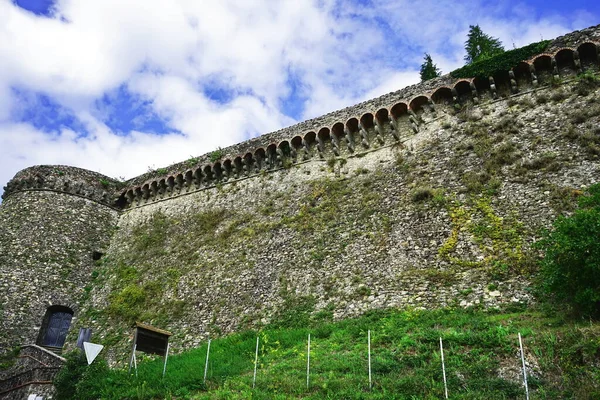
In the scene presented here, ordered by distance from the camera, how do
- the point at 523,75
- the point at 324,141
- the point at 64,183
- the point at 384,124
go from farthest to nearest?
the point at 64,183 < the point at 324,141 < the point at 384,124 < the point at 523,75

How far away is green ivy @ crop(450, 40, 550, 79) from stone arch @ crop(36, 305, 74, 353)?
65.4 feet

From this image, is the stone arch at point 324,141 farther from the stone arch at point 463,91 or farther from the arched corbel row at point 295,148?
the stone arch at point 463,91

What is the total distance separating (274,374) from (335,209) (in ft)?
27.7

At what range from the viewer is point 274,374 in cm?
1074

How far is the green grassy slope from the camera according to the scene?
842 cm

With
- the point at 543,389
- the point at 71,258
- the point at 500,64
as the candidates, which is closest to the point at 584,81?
the point at 500,64

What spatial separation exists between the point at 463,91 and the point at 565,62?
3.57m

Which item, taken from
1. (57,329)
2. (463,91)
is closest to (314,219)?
(463,91)

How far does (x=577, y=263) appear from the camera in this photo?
379 inches

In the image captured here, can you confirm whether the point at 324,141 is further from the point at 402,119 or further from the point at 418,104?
the point at 418,104

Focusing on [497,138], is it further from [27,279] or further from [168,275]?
[27,279]

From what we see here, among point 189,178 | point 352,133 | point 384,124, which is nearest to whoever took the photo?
point 384,124

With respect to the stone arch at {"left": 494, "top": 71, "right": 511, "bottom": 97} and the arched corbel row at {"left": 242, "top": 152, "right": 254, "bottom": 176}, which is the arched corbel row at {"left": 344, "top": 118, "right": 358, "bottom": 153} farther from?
the stone arch at {"left": 494, "top": 71, "right": 511, "bottom": 97}

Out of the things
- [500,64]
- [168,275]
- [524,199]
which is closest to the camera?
[524,199]
